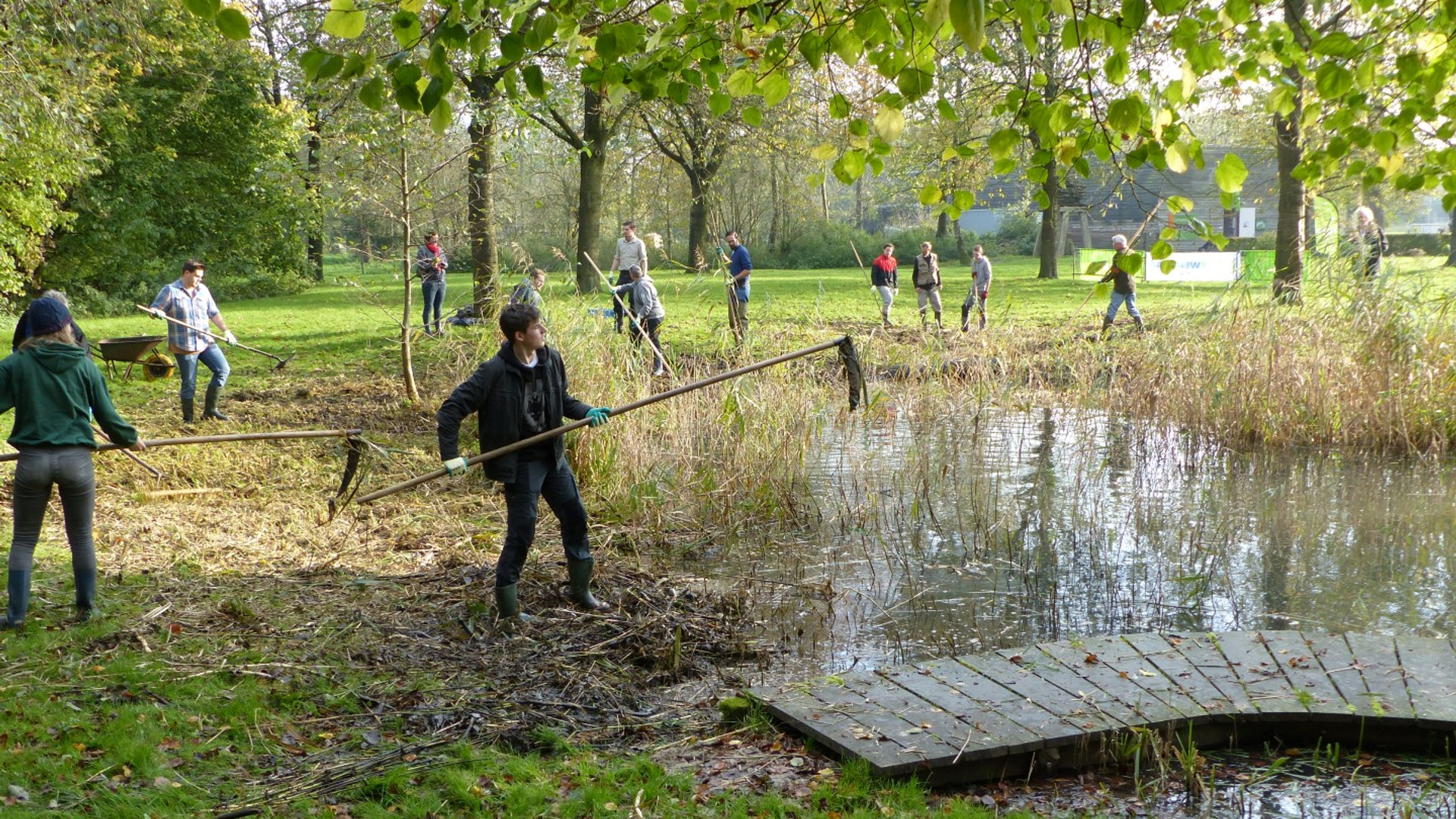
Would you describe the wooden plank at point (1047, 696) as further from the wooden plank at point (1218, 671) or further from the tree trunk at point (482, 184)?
the tree trunk at point (482, 184)

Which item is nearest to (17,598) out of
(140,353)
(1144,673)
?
(1144,673)

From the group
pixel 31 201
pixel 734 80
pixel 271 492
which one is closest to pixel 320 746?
pixel 734 80

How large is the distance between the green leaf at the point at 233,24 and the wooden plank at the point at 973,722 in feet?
10.9

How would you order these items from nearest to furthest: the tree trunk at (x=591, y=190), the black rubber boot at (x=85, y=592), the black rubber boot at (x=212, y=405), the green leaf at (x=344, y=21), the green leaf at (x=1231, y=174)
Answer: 1. the green leaf at (x=344, y=21)
2. the green leaf at (x=1231, y=174)
3. the black rubber boot at (x=85, y=592)
4. the black rubber boot at (x=212, y=405)
5. the tree trunk at (x=591, y=190)

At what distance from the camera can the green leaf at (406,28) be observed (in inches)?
151

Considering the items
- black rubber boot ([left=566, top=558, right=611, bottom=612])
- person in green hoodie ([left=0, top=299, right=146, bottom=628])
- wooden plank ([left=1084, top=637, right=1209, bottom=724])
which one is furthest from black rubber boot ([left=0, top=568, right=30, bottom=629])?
wooden plank ([left=1084, top=637, right=1209, bottom=724])

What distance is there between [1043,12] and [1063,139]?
2.11 ft

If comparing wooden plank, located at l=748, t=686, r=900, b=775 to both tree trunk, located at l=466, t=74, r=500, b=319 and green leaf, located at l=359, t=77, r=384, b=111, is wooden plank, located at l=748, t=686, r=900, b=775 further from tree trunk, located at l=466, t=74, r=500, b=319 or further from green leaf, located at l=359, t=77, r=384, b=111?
tree trunk, located at l=466, t=74, r=500, b=319

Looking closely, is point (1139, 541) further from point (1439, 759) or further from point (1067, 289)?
point (1067, 289)

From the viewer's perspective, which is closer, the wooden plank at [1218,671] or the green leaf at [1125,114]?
the green leaf at [1125,114]

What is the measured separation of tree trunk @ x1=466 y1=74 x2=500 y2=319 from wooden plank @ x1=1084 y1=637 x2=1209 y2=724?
314 inches

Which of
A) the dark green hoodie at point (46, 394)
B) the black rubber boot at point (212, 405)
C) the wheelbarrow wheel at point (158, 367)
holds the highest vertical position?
the dark green hoodie at point (46, 394)

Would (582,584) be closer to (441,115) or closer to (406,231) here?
(441,115)

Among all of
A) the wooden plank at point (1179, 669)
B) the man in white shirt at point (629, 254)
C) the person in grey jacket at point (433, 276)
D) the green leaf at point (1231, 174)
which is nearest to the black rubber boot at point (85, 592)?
the wooden plank at point (1179, 669)
